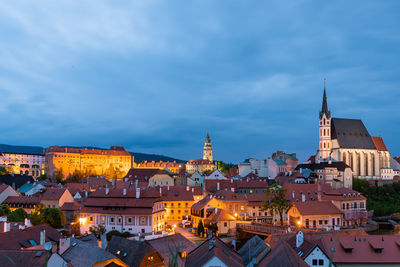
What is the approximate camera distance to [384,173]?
106 metres

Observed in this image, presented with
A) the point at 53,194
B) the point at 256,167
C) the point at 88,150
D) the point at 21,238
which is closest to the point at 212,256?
the point at 21,238

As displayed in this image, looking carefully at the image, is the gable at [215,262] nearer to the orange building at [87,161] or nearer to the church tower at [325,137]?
the church tower at [325,137]

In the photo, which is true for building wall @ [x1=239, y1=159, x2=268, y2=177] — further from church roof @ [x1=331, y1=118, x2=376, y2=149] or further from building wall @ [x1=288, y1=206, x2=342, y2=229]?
building wall @ [x1=288, y1=206, x2=342, y2=229]

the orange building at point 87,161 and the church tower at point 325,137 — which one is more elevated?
the church tower at point 325,137

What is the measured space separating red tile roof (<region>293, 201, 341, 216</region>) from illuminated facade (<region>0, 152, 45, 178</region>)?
99.4 metres

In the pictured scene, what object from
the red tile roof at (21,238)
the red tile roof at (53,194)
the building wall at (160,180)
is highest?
the building wall at (160,180)

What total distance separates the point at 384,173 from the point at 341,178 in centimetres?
2602

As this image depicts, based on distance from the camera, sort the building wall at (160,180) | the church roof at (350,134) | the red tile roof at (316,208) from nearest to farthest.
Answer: the red tile roof at (316,208) < the building wall at (160,180) < the church roof at (350,134)

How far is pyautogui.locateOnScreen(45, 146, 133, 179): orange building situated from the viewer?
5354 inches

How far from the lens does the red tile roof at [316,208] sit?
5412 centimetres

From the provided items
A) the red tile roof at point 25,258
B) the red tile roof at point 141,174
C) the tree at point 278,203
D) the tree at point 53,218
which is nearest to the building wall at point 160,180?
the red tile roof at point 141,174

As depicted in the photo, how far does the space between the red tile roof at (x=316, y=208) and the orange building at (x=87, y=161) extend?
85.1 metres

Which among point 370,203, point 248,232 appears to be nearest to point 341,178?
point 370,203

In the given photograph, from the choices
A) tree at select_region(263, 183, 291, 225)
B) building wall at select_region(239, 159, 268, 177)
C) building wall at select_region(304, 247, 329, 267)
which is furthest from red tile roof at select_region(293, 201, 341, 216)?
building wall at select_region(239, 159, 268, 177)
